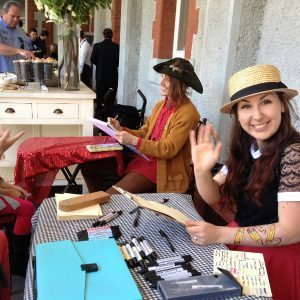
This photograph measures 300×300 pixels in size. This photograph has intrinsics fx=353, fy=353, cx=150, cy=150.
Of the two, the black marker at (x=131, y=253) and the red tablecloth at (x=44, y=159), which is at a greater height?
the black marker at (x=131, y=253)

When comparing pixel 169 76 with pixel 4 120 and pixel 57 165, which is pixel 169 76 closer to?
pixel 57 165

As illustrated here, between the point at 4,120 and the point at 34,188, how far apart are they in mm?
740

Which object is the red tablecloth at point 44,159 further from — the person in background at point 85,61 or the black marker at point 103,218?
the person in background at point 85,61

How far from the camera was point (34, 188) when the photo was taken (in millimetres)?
2336

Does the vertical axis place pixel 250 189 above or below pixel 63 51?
below

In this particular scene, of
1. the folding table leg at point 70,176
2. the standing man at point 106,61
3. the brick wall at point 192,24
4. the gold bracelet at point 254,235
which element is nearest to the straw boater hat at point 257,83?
the gold bracelet at point 254,235

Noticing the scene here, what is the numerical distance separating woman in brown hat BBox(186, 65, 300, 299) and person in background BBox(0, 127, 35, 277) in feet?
3.06

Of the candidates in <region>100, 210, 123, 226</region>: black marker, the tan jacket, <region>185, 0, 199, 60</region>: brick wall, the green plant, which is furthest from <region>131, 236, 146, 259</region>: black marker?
<region>185, 0, 199, 60</region>: brick wall

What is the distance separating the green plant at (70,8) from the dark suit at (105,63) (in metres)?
3.58

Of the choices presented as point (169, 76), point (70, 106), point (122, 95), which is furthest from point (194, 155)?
point (122, 95)

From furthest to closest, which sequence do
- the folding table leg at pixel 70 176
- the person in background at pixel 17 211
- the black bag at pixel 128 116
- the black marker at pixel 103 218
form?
the black bag at pixel 128 116 → the folding table leg at pixel 70 176 → the person in background at pixel 17 211 → the black marker at pixel 103 218

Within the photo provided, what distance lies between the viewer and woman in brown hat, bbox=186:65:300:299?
1207mm

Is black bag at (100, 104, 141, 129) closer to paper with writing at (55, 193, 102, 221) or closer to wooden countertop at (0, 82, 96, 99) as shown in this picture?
wooden countertop at (0, 82, 96, 99)

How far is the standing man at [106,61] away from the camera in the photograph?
653 cm
